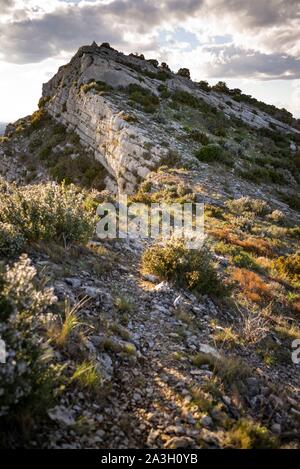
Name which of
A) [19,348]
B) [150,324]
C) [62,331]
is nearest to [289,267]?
[150,324]

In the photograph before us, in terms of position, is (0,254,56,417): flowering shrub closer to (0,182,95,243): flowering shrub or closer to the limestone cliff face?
(0,182,95,243): flowering shrub

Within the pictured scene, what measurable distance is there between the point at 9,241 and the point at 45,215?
1.33 metres

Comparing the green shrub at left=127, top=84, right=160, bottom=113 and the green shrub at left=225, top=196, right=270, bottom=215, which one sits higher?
the green shrub at left=127, top=84, right=160, bottom=113

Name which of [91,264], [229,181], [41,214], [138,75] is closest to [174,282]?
[91,264]

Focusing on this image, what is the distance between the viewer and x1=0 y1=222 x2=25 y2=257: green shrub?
6922 mm

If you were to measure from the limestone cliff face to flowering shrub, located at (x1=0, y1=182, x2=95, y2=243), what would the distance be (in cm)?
1227

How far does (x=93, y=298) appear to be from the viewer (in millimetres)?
6621

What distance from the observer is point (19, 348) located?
12.0 ft

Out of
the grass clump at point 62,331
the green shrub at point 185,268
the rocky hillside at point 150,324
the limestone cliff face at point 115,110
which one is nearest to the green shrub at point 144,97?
the limestone cliff face at point 115,110

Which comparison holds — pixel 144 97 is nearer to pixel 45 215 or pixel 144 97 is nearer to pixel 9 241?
pixel 45 215

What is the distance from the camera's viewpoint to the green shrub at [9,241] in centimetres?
692

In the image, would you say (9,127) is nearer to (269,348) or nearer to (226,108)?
(226,108)

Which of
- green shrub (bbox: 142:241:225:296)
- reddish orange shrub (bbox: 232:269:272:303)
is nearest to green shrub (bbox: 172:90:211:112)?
reddish orange shrub (bbox: 232:269:272:303)

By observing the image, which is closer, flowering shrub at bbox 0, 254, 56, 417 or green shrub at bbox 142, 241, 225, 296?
flowering shrub at bbox 0, 254, 56, 417
